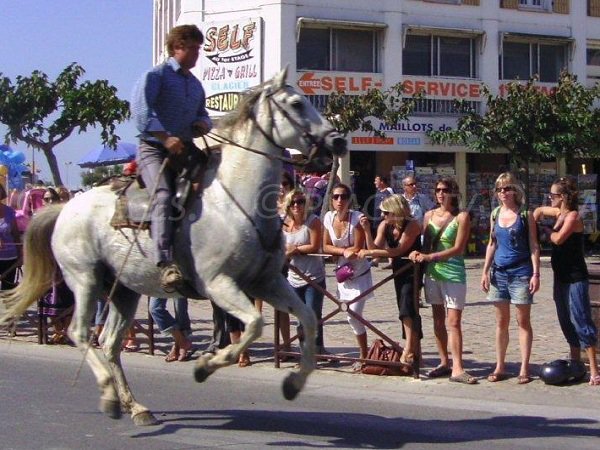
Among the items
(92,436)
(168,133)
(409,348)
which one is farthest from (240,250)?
(409,348)

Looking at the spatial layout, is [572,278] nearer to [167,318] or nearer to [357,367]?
[357,367]

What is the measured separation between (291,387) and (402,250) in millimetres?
3384

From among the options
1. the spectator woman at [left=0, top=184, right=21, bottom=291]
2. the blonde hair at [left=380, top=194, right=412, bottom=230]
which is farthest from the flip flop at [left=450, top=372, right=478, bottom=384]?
the spectator woman at [left=0, top=184, right=21, bottom=291]

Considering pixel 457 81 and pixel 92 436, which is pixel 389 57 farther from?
pixel 92 436

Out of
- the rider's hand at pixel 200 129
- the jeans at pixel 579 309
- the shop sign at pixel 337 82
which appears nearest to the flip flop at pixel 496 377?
the jeans at pixel 579 309

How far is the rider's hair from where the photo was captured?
25.1 feet

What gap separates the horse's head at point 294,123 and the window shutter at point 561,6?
24664 millimetres

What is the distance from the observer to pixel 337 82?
89.8 ft

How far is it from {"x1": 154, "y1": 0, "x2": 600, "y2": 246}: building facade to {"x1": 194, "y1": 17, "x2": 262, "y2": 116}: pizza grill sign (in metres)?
0.03

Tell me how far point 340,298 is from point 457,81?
1860 cm

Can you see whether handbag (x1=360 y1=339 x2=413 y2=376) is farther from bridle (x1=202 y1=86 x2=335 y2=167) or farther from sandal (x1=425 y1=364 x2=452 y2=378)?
bridle (x1=202 y1=86 x2=335 y2=167)

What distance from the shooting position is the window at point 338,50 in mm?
27359

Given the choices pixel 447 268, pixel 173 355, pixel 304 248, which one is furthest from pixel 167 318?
pixel 447 268

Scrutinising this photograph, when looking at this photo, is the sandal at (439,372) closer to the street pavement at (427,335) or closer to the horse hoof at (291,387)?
the street pavement at (427,335)
